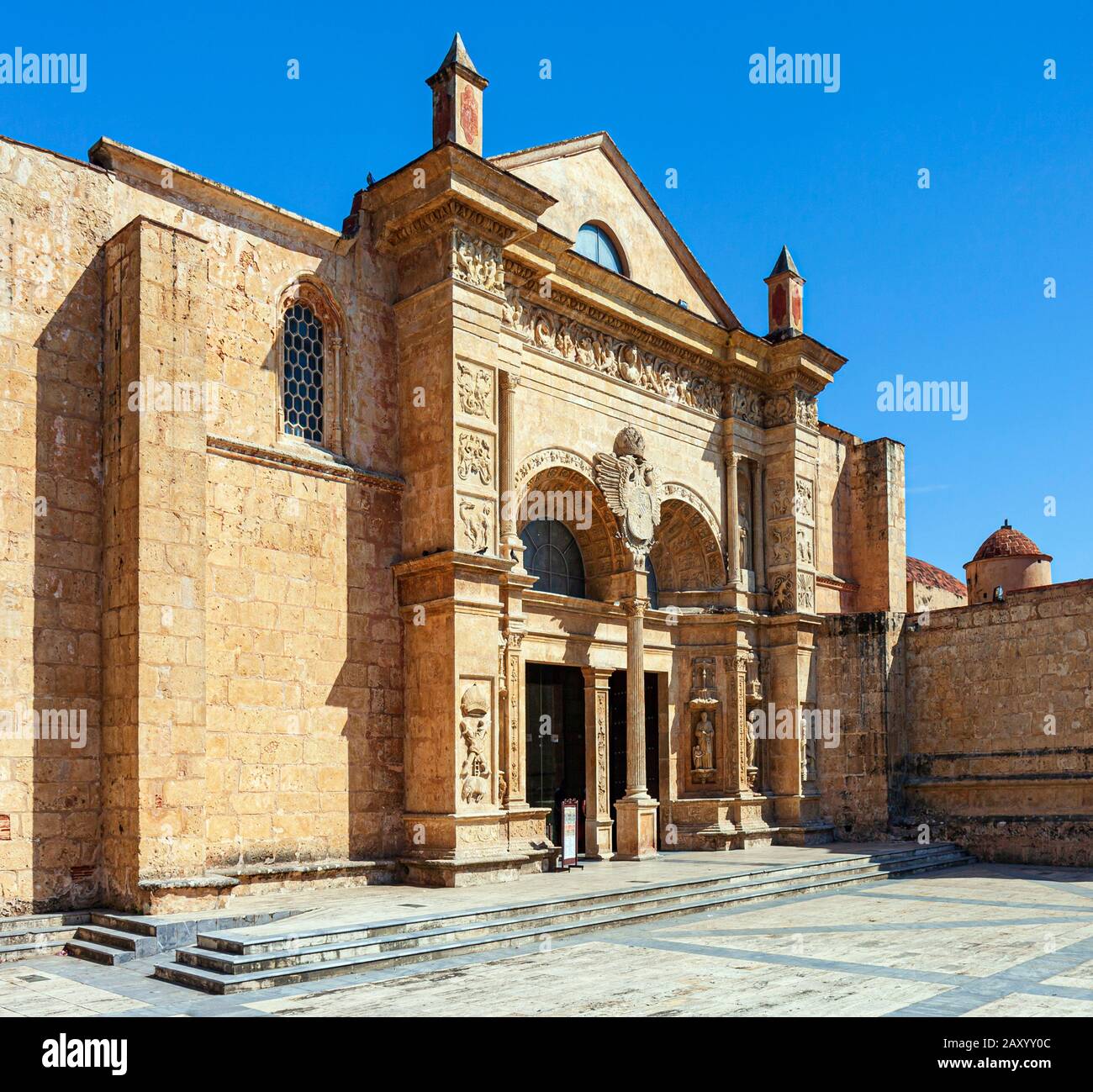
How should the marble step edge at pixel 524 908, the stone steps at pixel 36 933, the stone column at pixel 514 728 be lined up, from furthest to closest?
the stone column at pixel 514 728
the stone steps at pixel 36 933
the marble step edge at pixel 524 908

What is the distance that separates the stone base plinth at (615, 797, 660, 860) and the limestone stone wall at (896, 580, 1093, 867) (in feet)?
18.3

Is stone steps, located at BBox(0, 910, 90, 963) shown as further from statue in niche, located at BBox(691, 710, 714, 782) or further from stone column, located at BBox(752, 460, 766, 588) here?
stone column, located at BBox(752, 460, 766, 588)

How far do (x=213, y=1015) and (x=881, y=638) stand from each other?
15.7 metres

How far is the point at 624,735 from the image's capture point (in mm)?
19203

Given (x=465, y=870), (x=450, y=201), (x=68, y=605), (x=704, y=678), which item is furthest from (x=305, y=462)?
(x=704, y=678)

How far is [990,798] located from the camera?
19656 mm

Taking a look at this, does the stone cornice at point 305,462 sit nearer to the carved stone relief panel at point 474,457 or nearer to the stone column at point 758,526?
the carved stone relief panel at point 474,457

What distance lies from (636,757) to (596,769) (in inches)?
26.6

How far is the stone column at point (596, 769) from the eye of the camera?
1780cm

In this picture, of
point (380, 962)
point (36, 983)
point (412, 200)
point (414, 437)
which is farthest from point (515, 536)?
point (36, 983)

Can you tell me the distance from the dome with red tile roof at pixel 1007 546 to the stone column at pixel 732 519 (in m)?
15.1

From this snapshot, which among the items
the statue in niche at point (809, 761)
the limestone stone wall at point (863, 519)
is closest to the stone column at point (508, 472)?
the statue in niche at point (809, 761)

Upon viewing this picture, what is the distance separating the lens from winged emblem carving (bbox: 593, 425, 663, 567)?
60.0 ft

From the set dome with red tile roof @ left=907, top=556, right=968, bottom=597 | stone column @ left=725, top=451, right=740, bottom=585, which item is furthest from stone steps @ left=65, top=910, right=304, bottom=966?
dome with red tile roof @ left=907, top=556, right=968, bottom=597
